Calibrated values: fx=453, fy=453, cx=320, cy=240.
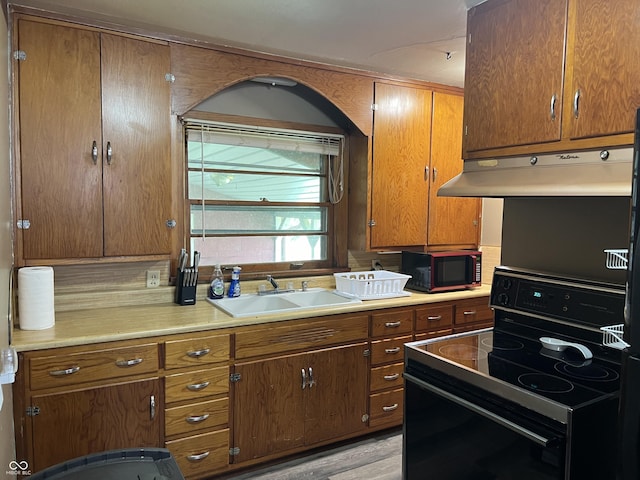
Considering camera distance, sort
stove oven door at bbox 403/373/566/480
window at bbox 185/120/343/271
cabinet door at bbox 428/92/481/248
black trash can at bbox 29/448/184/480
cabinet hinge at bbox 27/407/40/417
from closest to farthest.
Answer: black trash can at bbox 29/448/184/480
stove oven door at bbox 403/373/566/480
cabinet hinge at bbox 27/407/40/417
window at bbox 185/120/343/271
cabinet door at bbox 428/92/481/248

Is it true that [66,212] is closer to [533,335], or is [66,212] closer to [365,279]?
[365,279]

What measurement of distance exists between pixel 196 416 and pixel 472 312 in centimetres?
198

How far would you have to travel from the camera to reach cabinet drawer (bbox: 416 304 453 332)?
2.98 m

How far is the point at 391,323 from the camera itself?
2.87 m

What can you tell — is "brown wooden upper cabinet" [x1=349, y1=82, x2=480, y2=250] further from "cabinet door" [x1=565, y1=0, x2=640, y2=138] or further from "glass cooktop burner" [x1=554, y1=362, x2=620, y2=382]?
"glass cooktop burner" [x1=554, y1=362, x2=620, y2=382]

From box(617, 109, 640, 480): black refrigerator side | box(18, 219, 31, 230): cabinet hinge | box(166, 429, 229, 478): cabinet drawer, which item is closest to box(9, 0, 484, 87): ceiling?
box(18, 219, 31, 230): cabinet hinge

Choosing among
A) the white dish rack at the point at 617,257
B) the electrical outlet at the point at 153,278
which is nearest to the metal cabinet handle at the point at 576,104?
the white dish rack at the point at 617,257

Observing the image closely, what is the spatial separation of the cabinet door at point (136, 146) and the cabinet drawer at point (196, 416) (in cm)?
84

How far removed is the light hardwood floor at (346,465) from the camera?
98.6 inches

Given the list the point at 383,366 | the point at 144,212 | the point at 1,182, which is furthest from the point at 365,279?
the point at 1,182

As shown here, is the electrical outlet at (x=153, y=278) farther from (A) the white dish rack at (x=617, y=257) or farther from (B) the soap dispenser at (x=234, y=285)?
(A) the white dish rack at (x=617, y=257)

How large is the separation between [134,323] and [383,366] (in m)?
1.52

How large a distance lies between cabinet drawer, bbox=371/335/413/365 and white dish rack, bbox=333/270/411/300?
0.93ft

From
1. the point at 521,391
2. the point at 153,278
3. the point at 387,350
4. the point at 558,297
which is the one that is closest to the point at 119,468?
the point at 521,391
